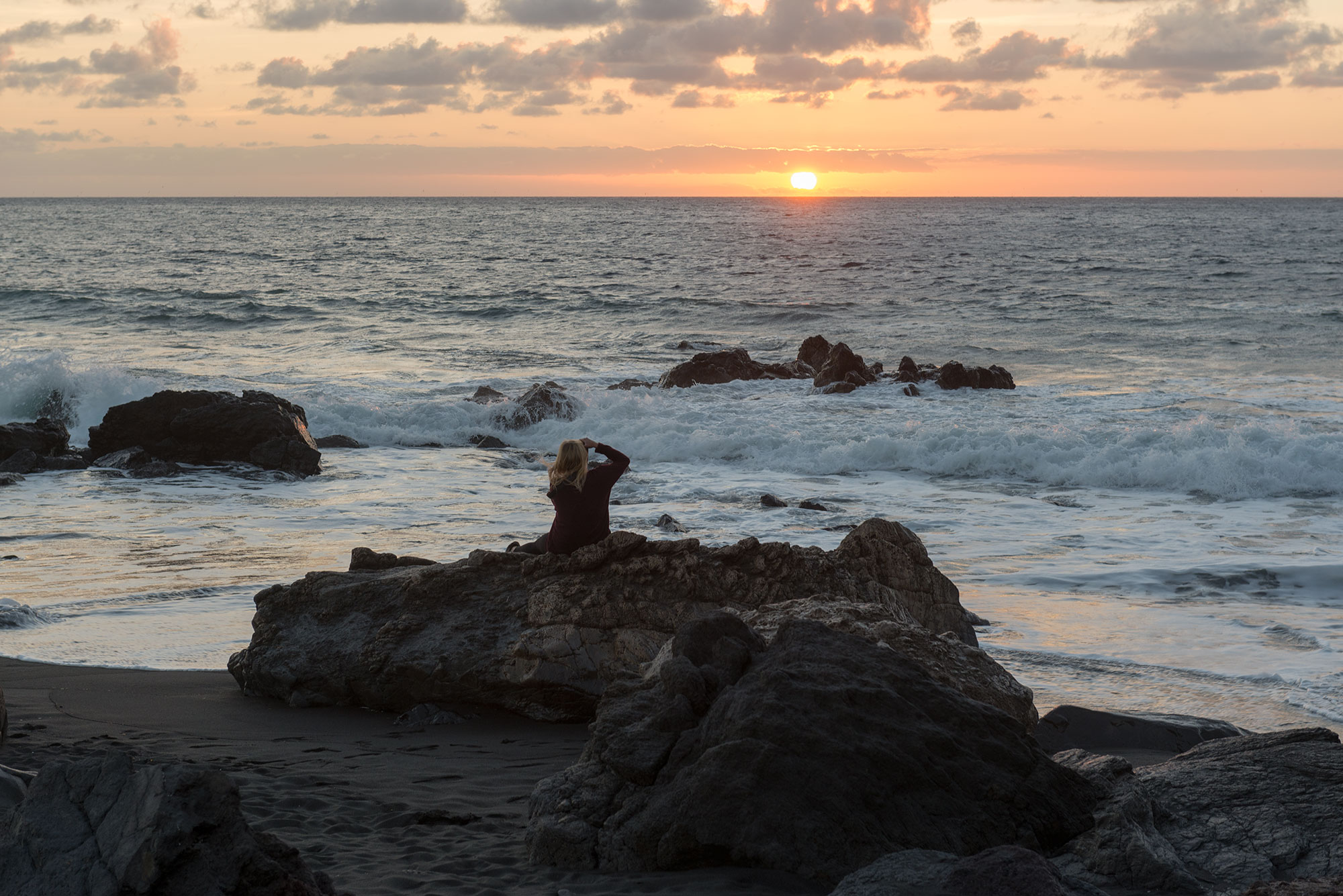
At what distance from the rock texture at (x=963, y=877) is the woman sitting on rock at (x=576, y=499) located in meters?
3.42

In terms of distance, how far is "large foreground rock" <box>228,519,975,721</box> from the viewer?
19.1ft

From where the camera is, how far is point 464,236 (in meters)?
74.9

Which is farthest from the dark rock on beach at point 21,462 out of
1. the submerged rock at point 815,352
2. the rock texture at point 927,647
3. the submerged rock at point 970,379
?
the submerged rock at point 970,379

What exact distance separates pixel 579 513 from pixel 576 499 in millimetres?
91

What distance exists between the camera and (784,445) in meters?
15.6

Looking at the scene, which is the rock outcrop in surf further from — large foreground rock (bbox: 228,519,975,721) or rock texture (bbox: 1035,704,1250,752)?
rock texture (bbox: 1035,704,1250,752)

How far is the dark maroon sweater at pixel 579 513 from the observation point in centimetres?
633

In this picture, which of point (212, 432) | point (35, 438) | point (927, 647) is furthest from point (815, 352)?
point (927, 647)

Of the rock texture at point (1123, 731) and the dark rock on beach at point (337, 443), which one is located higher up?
the rock texture at point (1123, 731)

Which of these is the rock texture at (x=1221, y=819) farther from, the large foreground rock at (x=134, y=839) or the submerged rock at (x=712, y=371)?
the submerged rock at (x=712, y=371)

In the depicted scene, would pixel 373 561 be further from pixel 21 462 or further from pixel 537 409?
pixel 537 409

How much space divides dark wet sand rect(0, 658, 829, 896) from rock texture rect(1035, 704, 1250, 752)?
8.05 ft

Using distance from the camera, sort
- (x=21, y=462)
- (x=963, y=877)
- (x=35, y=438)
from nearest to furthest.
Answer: (x=963, y=877) < (x=21, y=462) < (x=35, y=438)

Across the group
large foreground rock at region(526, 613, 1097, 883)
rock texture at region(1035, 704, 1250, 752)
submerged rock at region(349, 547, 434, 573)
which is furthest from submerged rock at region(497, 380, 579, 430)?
large foreground rock at region(526, 613, 1097, 883)
